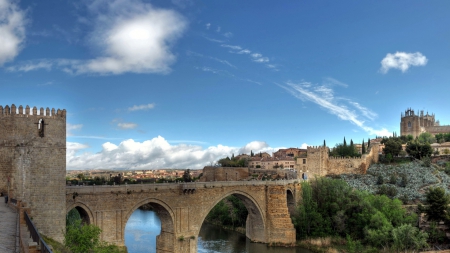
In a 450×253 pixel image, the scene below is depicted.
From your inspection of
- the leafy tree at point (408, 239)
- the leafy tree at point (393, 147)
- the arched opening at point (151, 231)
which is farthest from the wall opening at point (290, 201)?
the leafy tree at point (393, 147)

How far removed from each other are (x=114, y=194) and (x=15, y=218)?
40.9 feet

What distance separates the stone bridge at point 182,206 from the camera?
2381 centimetres

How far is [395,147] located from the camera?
5734cm

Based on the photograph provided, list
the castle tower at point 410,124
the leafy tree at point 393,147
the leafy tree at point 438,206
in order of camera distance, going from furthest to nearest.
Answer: the castle tower at point 410,124, the leafy tree at point 393,147, the leafy tree at point 438,206

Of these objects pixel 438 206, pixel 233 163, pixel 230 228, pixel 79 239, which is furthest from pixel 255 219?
pixel 233 163

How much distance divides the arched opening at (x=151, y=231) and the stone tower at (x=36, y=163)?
334 inches

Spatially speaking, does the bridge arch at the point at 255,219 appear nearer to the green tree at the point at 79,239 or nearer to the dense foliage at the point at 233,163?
the green tree at the point at 79,239

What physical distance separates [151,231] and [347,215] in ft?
68.8

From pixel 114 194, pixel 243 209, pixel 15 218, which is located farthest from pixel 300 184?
pixel 15 218

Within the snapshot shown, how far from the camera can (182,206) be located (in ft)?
93.7

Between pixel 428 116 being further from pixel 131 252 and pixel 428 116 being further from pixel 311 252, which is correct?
pixel 131 252

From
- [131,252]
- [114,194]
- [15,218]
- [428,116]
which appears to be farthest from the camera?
[428,116]

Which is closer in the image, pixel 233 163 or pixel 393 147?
pixel 393 147

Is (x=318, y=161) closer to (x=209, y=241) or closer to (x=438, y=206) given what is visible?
(x=438, y=206)
